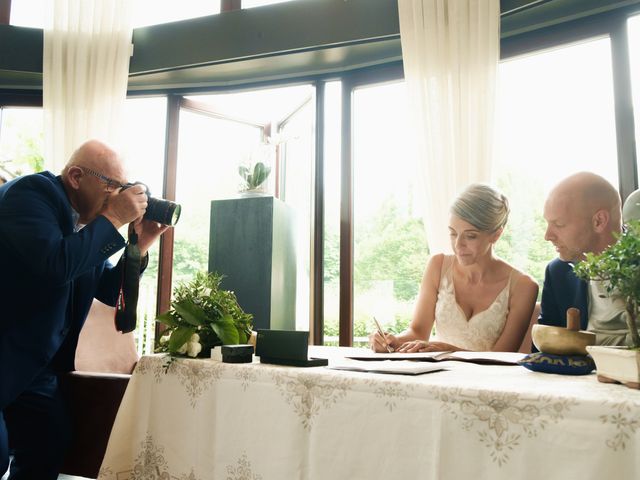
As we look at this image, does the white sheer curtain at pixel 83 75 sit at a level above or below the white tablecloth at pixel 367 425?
above

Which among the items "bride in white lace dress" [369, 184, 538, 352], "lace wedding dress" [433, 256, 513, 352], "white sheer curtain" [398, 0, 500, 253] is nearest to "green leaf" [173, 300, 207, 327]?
"bride in white lace dress" [369, 184, 538, 352]

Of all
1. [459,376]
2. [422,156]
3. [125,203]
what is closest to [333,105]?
[422,156]

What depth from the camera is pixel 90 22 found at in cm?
366

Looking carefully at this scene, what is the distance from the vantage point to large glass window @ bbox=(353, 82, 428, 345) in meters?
3.30

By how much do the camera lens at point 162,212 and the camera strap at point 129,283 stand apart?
0.07 metres

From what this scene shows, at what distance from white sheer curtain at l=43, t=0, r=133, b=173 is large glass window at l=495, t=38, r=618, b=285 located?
2.55 metres

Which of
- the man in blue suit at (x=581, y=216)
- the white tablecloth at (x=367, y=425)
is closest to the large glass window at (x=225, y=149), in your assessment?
the man in blue suit at (x=581, y=216)

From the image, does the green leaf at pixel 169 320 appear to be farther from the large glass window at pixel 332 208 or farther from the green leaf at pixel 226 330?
the large glass window at pixel 332 208

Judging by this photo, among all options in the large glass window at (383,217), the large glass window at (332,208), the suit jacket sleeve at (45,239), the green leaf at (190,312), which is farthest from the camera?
the large glass window at (332,208)

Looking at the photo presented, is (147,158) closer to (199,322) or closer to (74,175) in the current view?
(74,175)

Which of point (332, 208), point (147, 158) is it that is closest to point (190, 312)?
point (332, 208)

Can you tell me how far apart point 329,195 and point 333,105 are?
0.63 m

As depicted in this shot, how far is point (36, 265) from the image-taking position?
1398 mm

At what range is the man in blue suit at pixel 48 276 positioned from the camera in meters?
1.42
